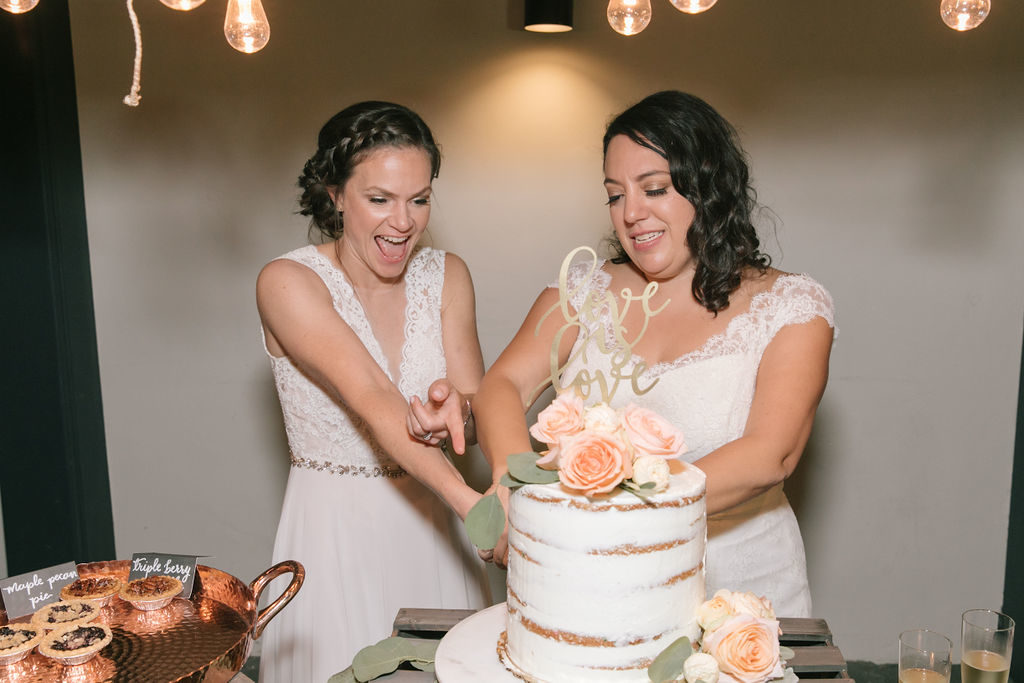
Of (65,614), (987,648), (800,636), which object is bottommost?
(987,648)

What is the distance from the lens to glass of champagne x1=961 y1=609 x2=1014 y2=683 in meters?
1.63

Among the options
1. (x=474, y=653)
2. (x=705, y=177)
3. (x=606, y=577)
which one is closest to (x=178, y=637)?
(x=474, y=653)

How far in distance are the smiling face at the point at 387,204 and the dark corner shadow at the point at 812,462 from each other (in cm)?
192

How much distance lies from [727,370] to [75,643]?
56.1 inches

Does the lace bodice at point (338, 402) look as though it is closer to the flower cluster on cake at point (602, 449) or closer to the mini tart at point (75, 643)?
the mini tart at point (75, 643)

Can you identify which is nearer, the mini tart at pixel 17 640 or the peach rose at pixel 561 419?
the peach rose at pixel 561 419

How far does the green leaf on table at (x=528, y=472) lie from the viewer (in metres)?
1.18

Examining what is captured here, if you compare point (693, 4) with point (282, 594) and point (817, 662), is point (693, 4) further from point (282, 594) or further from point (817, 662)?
point (282, 594)

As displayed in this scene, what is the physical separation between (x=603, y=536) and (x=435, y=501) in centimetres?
129

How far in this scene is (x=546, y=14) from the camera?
2990 millimetres

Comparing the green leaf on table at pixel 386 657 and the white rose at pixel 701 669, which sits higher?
the white rose at pixel 701 669

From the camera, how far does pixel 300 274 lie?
2.19 m

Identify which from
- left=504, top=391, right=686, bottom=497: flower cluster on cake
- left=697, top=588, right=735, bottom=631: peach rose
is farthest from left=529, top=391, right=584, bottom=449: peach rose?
left=697, top=588, right=735, bottom=631: peach rose

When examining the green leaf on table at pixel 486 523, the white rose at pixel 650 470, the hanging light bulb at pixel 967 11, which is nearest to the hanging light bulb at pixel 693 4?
the hanging light bulb at pixel 967 11
